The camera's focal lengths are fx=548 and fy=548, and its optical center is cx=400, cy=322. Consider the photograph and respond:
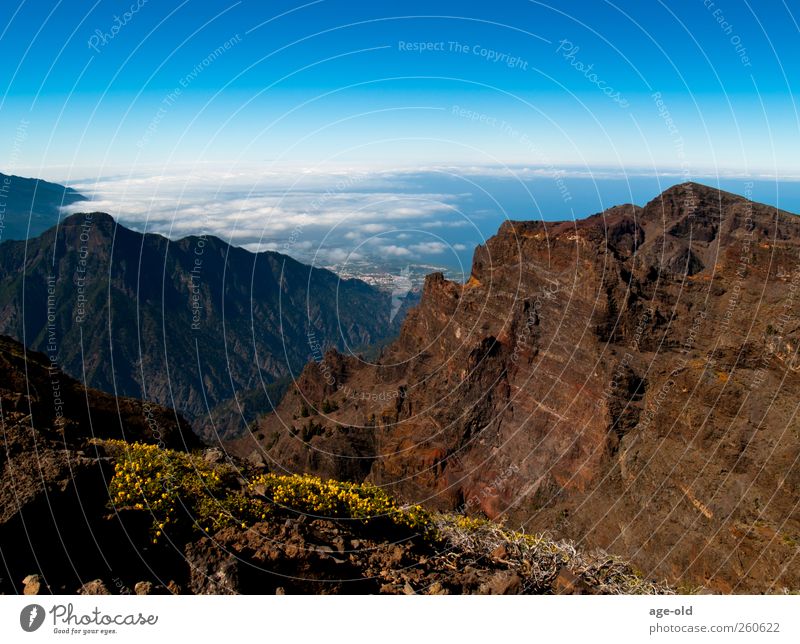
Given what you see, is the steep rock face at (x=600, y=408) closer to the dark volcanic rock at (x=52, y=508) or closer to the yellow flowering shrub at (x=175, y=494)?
the yellow flowering shrub at (x=175, y=494)

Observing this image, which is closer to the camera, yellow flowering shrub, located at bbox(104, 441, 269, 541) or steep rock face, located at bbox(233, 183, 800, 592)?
yellow flowering shrub, located at bbox(104, 441, 269, 541)

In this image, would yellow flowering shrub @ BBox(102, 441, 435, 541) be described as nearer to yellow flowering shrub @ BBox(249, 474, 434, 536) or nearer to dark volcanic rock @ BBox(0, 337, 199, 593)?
yellow flowering shrub @ BBox(249, 474, 434, 536)

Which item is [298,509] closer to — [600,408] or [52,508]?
[52,508]

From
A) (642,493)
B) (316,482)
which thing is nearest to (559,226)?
(642,493)

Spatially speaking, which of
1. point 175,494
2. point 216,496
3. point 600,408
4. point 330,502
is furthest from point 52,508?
point 600,408

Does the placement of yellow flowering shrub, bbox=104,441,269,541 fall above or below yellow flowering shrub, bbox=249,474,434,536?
above

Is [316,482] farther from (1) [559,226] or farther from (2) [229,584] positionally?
(1) [559,226]

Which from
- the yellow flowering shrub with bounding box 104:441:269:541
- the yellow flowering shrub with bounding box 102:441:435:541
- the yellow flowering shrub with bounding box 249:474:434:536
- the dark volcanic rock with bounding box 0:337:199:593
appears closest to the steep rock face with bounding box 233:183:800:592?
the yellow flowering shrub with bounding box 249:474:434:536

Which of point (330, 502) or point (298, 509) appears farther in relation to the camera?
point (330, 502)
